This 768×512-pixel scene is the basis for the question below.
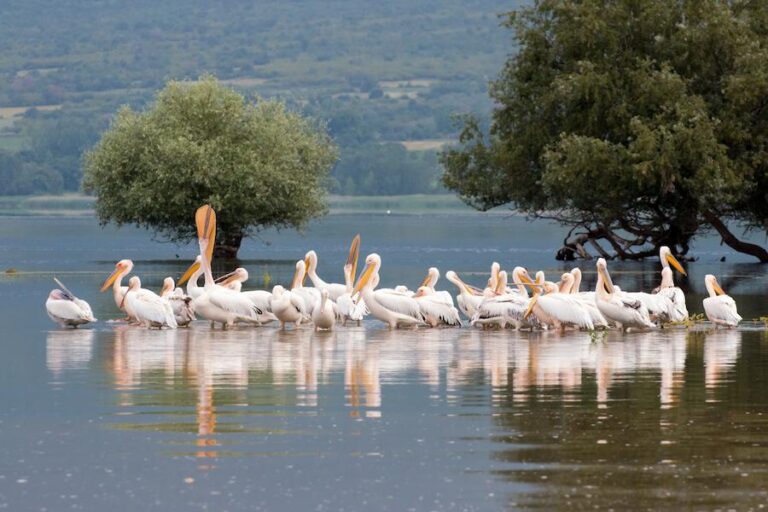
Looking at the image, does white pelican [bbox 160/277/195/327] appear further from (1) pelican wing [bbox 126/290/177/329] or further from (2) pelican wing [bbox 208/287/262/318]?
(2) pelican wing [bbox 208/287/262/318]

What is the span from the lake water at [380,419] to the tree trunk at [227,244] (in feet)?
105

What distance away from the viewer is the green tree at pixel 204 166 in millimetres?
56906

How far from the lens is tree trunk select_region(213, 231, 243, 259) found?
60.0m

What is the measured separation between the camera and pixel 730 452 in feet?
43.4

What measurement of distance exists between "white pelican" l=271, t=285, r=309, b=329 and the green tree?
2988 centimetres

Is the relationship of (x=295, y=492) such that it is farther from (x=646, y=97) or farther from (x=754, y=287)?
(x=646, y=97)

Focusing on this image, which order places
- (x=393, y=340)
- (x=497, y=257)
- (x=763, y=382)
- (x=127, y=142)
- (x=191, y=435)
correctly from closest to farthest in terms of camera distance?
(x=191, y=435)
(x=763, y=382)
(x=393, y=340)
(x=127, y=142)
(x=497, y=257)

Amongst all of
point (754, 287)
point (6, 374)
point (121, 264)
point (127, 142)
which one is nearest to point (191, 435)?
point (6, 374)

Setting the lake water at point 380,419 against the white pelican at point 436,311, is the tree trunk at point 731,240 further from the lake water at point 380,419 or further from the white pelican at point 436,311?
the white pelican at point 436,311

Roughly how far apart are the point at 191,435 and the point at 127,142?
4496 centimetres

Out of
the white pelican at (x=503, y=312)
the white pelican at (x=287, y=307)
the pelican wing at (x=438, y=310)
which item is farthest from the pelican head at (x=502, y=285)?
the white pelican at (x=287, y=307)

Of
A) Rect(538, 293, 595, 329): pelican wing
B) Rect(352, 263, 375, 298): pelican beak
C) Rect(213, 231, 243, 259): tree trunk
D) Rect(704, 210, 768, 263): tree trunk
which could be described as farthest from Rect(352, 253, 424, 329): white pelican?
Rect(213, 231, 243, 259): tree trunk

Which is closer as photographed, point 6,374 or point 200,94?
point 6,374

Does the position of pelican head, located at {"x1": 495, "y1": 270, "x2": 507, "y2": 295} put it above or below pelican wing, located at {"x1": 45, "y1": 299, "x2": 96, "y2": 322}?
above
